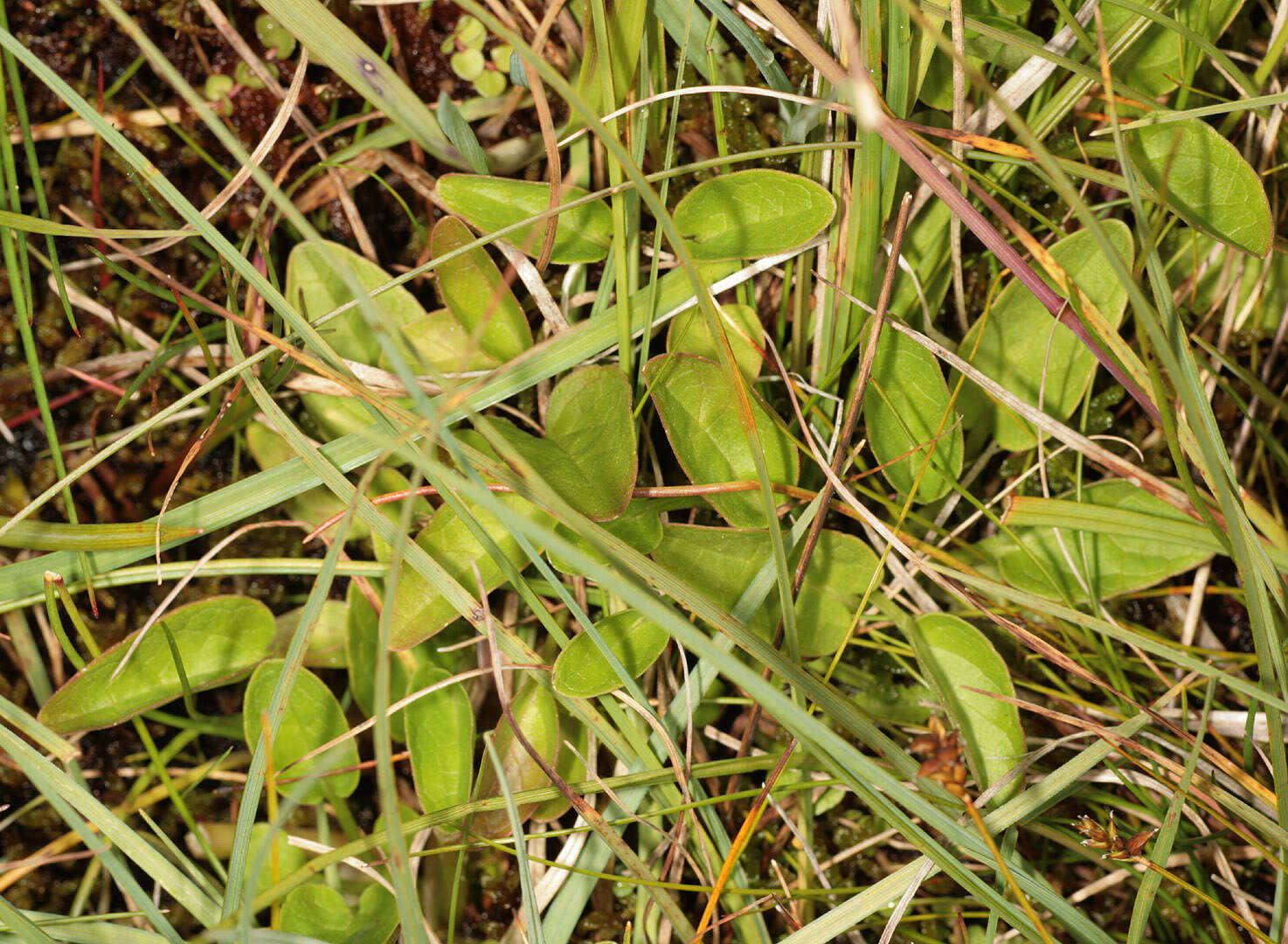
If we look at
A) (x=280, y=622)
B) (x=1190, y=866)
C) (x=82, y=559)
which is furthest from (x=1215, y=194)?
(x=82, y=559)

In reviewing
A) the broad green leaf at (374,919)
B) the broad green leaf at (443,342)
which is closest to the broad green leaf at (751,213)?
the broad green leaf at (443,342)

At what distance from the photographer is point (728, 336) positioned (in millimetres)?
1152

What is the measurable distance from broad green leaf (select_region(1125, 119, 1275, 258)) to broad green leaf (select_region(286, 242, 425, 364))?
3.34 feet

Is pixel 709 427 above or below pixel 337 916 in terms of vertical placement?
above

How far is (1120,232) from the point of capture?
1.08m

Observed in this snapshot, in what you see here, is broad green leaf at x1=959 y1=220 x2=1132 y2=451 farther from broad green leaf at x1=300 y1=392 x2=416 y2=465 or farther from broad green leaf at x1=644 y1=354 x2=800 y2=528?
broad green leaf at x1=300 y1=392 x2=416 y2=465

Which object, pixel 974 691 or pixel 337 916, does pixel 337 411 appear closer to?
pixel 337 916

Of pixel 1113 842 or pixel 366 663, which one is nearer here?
pixel 1113 842

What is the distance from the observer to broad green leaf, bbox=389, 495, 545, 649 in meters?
1.09

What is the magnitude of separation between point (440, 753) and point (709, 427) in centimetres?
57

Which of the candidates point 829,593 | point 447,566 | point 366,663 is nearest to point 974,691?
point 829,593

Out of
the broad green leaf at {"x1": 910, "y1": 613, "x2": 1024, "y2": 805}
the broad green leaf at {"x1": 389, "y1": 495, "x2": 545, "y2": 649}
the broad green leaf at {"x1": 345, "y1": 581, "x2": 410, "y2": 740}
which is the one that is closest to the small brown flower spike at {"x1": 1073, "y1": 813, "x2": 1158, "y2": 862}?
the broad green leaf at {"x1": 910, "y1": 613, "x2": 1024, "y2": 805}

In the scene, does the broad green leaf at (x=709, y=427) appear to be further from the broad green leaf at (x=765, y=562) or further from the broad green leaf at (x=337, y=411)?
the broad green leaf at (x=337, y=411)

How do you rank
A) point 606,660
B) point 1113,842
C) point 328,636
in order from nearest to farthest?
point 1113,842, point 606,660, point 328,636
